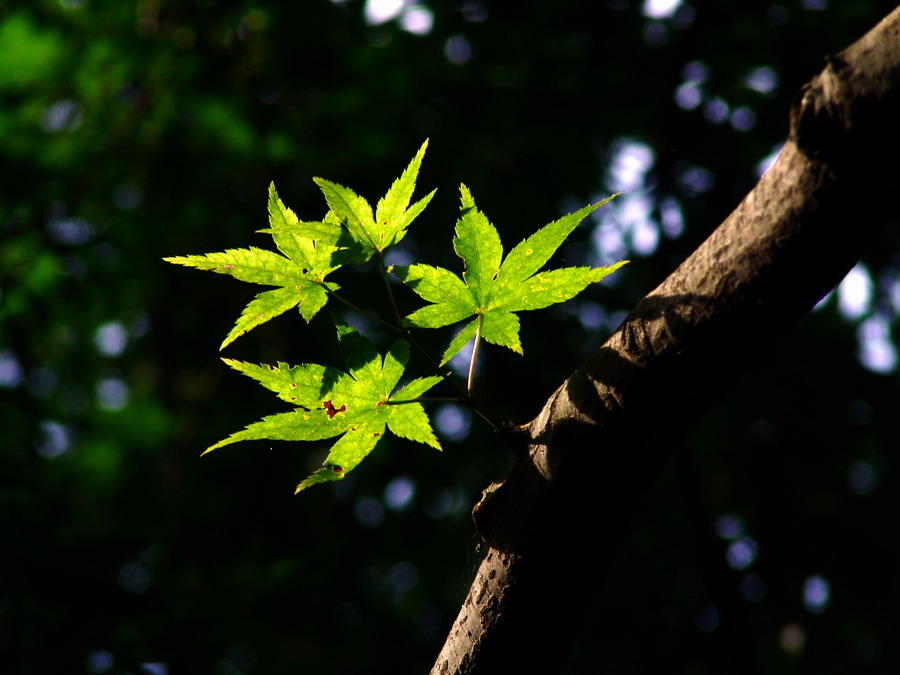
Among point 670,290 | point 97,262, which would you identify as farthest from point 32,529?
point 97,262

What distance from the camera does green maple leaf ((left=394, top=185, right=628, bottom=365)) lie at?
1.01 meters

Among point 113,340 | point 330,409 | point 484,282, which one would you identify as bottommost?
point 113,340

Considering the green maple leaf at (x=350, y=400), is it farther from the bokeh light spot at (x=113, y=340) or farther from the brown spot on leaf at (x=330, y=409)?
Answer: the bokeh light spot at (x=113, y=340)

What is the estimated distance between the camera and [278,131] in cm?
387

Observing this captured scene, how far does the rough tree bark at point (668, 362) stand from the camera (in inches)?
26.9

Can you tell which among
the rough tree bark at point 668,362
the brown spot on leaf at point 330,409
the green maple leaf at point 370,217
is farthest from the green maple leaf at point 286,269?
the rough tree bark at point 668,362

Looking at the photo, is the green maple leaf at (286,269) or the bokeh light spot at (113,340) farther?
the bokeh light spot at (113,340)

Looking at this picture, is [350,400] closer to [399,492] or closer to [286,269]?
[286,269]

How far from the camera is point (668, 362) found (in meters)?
0.81

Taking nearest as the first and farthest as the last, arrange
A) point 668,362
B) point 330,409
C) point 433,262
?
1. point 668,362
2. point 330,409
3. point 433,262

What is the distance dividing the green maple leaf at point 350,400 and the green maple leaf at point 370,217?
13cm

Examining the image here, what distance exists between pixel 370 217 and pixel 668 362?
46cm

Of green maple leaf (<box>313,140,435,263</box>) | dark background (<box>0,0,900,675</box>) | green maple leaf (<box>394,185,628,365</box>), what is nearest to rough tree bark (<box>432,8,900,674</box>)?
green maple leaf (<box>394,185,628,365</box>)

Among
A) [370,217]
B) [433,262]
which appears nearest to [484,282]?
[370,217]
